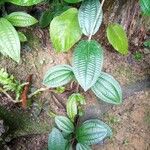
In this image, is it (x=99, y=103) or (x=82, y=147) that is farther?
(x=99, y=103)

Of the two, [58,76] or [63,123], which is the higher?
[58,76]

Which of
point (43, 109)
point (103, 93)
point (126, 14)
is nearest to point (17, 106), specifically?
point (43, 109)

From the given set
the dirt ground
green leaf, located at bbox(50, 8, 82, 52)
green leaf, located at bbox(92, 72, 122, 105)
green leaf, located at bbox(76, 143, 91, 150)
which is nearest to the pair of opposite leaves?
green leaf, located at bbox(50, 8, 82, 52)

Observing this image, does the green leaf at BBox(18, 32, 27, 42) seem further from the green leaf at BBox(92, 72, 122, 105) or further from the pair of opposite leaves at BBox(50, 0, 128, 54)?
the green leaf at BBox(92, 72, 122, 105)

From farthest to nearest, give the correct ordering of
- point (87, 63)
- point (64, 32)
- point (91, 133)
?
point (91, 133) → point (64, 32) → point (87, 63)

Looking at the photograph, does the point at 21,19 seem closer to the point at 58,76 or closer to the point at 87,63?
the point at 58,76

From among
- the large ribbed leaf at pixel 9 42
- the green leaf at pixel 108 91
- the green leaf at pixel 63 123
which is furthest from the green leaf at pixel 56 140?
the large ribbed leaf at pixel 9 42

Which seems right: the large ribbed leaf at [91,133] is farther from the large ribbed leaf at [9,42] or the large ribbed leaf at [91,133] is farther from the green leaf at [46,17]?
the green leaf at [46,17]

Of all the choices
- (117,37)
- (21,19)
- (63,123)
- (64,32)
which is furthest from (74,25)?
(63,123)
